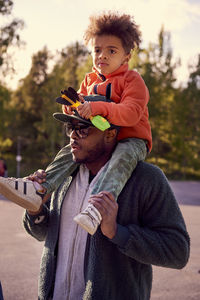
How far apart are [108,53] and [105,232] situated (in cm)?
102

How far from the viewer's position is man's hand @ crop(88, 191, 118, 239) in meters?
1.96

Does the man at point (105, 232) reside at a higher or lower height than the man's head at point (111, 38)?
lower

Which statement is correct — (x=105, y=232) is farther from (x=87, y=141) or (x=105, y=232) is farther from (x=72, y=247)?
(x=87, y=141)

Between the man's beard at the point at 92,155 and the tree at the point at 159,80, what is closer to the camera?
the man's beard at the point at 92,155

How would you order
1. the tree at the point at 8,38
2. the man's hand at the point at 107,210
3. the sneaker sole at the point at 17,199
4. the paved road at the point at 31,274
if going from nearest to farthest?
the man's hand at the point at 107,210, the sneaker sole at the point at 17,199, the paved road at the point at 31,274, the tree at the point at 8,38

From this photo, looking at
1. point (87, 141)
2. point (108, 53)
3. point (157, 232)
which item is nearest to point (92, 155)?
point (87, 141)

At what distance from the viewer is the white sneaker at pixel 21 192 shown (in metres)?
2.12

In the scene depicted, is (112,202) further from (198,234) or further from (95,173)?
(198,234)

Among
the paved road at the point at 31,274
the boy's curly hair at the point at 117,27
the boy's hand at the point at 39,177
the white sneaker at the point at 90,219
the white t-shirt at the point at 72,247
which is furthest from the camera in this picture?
the paved road at the point at 31,274

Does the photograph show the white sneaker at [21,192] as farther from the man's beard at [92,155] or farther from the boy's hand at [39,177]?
the man's beard at [92,155]

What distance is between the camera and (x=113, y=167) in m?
2.21

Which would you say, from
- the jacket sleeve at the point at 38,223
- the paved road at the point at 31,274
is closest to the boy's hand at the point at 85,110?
the jacket sleeve at the point at 38,223

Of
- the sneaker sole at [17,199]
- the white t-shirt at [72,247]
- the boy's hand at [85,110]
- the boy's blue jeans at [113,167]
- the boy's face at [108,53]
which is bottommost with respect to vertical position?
the white t-shirt at [72,247]

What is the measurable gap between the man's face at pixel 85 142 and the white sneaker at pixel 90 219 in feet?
1.27
